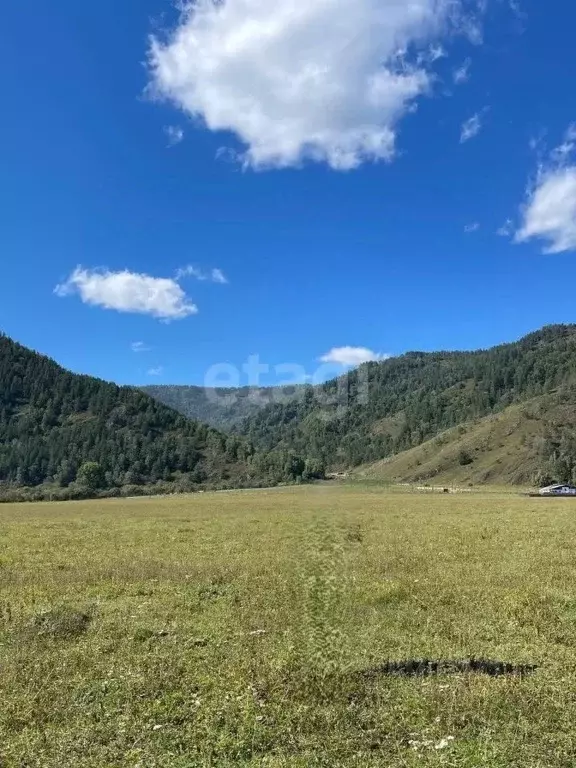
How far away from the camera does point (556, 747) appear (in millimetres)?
8477

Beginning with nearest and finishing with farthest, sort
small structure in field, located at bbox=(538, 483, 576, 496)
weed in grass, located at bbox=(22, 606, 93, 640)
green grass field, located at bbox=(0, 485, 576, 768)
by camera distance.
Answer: green grass field, located at bbox=(0, 485, 576, 768) < weed in grass, located at bbox=(22, 606, 93, 640) < small structure in field, located at bbox=(538, 483, 576, 496)

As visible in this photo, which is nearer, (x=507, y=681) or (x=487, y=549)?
(x=507, y=681)

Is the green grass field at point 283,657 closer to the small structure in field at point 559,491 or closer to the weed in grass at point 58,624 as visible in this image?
the weed in grass at point 58,624

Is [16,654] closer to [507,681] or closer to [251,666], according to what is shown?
[251,666]

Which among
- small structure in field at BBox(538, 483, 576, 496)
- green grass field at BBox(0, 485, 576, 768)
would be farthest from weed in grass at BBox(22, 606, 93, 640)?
small structure in field at BBox(538, 483, 576, 496)

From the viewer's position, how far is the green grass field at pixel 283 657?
8.66m

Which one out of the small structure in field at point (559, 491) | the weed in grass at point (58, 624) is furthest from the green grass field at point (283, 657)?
the small structure in field at point (559, 491)

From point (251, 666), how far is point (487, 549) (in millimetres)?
17714

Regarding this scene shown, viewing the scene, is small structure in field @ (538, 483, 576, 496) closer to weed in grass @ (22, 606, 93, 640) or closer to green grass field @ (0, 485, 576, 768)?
green grass field @ (0, 485, 576, 768)

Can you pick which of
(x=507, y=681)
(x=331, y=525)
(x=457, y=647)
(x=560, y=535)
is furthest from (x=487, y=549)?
(x=507, y=681)

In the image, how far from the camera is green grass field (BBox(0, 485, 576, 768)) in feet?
28.4

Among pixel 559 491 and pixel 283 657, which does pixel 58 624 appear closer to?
pixel 283 657

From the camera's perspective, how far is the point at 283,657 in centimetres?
1224

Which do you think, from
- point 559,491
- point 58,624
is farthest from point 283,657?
point 559,491
